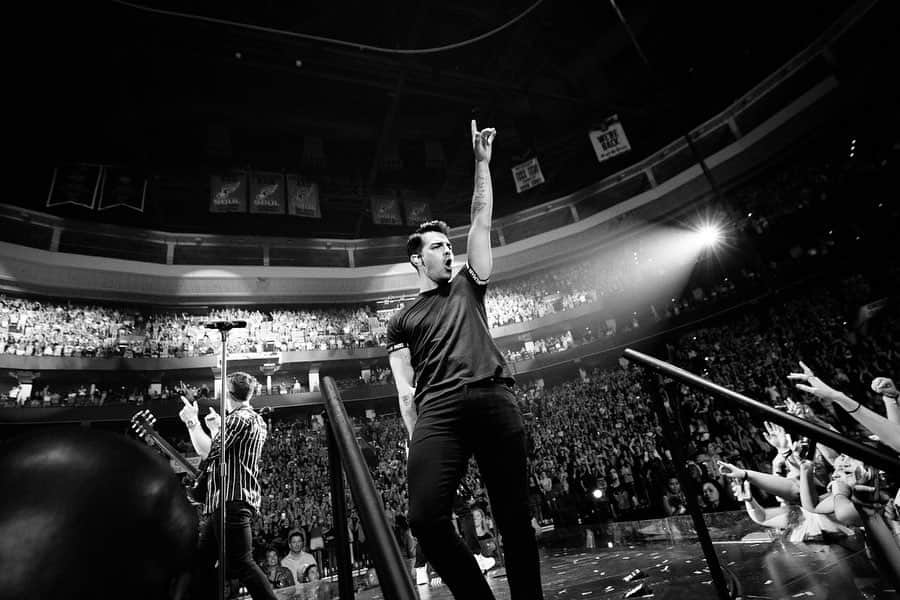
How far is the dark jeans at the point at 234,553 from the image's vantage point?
8.68ft

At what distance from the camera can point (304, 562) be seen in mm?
7910

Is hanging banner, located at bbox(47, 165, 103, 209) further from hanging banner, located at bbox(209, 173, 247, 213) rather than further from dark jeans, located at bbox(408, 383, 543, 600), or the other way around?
dark jeans, located at bbox(408, 383, 543, 600)

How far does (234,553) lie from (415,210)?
1279cm

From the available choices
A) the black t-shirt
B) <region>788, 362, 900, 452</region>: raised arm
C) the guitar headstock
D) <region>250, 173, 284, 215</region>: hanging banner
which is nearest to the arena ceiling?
<region>250, 173, 284, 215</region>: hanging banner

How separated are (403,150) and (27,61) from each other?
357 inches

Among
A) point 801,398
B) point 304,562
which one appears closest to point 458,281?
point 304,562

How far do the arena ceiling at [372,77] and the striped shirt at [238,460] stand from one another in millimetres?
7277

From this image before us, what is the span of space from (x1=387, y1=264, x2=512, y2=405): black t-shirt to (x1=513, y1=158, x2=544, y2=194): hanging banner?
12758mm

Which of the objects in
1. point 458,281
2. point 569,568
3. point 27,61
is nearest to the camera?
point 458,281

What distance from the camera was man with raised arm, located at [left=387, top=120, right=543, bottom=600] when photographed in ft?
4.50

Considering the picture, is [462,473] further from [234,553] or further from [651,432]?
[651,432]

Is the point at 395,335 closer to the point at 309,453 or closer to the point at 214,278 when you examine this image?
the point at 309,453

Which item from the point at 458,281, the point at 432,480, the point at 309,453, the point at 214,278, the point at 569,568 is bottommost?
the point at 569,568

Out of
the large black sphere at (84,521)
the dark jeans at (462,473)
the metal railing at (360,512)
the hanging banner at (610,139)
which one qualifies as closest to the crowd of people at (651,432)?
the dark jeans at (462,473)
